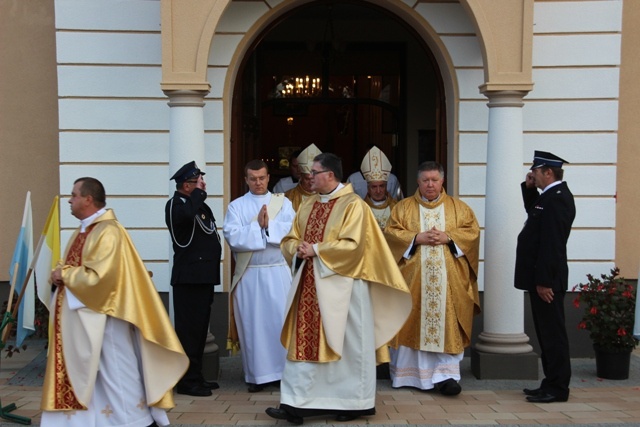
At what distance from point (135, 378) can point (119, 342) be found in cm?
28

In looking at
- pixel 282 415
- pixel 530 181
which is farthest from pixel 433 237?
pixel 282 415

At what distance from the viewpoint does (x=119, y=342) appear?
251 inches

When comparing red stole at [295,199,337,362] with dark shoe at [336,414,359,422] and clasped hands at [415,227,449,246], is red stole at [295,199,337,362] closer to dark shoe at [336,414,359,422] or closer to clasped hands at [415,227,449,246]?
dark shoe at [336,414,359,422]

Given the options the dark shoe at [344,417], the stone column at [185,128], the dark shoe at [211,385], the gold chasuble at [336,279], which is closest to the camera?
the gold chasuble at [336,279]

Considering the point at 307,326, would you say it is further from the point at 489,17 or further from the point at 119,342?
the point at 489,17

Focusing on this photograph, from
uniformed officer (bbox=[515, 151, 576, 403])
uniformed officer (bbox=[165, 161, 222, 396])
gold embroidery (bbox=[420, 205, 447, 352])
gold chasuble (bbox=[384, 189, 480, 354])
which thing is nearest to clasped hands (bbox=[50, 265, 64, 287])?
uniformed officer (bbox=[165, 161, 222, 396])

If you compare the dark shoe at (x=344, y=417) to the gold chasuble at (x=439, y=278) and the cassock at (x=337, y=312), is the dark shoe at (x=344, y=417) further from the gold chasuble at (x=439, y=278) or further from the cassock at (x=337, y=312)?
A: the gold chasuble at (x=439, y=278)

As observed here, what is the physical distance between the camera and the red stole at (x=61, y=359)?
6273mm

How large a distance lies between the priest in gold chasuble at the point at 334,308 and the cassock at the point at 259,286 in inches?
40.3

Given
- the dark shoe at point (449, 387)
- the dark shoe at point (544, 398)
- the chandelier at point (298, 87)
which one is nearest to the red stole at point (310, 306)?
the dark shoe at point (449, 387)

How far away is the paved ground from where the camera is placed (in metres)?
6.97

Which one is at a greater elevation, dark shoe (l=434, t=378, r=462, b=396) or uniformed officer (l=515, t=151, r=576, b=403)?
uniformed officer (l=515, t=151, r=576, b=403)

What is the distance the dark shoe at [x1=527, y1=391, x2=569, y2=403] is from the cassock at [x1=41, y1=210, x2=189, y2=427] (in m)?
2.91

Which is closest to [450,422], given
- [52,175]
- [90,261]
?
[90,261]
